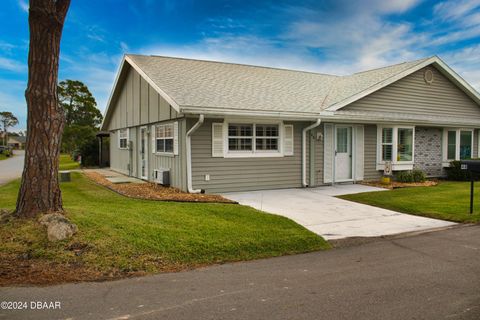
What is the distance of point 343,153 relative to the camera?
13.8 meters

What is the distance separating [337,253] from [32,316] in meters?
4.17

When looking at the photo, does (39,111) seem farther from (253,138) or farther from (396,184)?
(396,184)

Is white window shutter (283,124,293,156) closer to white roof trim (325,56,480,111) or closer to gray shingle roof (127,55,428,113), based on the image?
gray shingle roof (127,55,428,113)

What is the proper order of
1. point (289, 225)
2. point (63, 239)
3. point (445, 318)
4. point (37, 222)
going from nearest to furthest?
point (445, 318) → point (63, 239) → point (37, 222) → point (289, 225)

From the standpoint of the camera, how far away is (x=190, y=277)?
14.9 ft

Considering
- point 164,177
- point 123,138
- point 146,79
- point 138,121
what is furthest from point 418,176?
point 123,138

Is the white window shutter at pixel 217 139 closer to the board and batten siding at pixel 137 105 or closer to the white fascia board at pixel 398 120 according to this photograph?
the board and batten siding at pixel 137 105

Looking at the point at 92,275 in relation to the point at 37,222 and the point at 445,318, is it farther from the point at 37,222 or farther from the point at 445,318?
the point at 445,318

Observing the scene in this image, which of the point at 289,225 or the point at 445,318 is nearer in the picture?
the point at 445,318

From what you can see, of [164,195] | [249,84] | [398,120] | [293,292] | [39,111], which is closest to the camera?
[293,292]

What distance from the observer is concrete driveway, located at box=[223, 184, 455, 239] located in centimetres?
715

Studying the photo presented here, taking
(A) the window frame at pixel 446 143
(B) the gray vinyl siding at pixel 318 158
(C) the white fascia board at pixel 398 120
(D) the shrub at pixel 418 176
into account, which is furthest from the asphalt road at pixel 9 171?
(A) the window frame at pixel 446 143

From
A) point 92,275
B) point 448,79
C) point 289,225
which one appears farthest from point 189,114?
point 448,79

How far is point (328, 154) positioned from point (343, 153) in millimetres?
781
